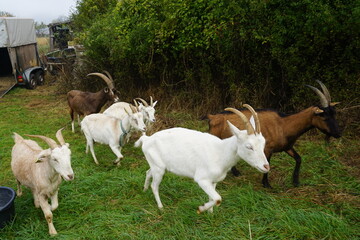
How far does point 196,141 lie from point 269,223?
1.29 meters

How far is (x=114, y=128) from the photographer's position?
5.41 meters

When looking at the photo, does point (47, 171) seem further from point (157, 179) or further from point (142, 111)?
point (142, 111)

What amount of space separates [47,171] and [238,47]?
17.1ft

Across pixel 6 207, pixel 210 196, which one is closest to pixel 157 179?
pixel 210 196

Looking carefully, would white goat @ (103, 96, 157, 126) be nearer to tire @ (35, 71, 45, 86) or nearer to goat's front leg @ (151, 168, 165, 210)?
goat's front leg @ (151, 168, 165, 210)

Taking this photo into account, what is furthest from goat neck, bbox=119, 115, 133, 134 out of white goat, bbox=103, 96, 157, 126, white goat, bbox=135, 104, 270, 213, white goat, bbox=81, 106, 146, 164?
white goat, bbox=135, 104, 270, 213

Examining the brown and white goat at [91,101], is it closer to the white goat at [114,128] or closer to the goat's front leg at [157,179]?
the white goat at [114,128]

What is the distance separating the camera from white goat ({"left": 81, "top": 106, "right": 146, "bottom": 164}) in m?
5.27

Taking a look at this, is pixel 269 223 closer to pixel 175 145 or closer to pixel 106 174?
pixel 175 145

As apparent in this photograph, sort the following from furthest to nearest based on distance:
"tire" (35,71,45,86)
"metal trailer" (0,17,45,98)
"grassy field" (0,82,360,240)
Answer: "tire" (35,71,45,86) → "metal trailer" (0,17,45,98) → "grassy field" (0,82,360,240)

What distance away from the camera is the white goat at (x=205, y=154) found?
122 inches

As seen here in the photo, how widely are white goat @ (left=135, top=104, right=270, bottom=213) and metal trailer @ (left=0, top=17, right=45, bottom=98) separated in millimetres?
10898

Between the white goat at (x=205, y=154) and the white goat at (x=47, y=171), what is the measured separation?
105cm

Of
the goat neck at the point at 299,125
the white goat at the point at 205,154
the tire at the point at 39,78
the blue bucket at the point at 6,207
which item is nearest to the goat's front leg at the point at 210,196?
the white goat at the point at 205,154
